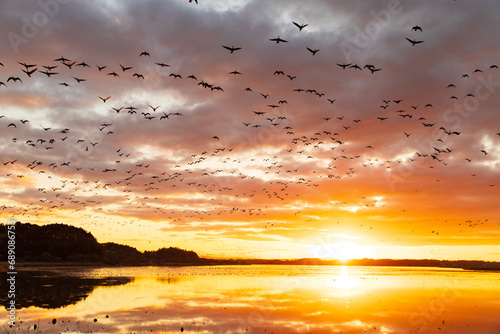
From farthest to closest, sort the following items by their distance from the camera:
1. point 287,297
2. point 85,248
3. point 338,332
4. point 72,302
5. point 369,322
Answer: point 85,248, point 287,297, point 72,302, point 369,322, point 338,332

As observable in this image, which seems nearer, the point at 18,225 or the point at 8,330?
the point at 8,330

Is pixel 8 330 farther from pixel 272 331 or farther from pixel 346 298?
pixel 346 298

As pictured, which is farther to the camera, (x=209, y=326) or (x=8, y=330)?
(x=209, y=326)

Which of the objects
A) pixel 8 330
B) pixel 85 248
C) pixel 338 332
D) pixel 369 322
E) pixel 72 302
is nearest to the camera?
pixel 8 330

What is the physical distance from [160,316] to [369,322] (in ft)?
59.6

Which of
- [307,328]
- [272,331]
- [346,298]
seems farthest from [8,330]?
[346,298]

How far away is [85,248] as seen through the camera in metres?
172

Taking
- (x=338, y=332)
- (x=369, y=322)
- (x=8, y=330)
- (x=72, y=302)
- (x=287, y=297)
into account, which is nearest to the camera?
(x=8, y=330)

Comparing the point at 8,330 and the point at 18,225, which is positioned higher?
A: the point at 18,225

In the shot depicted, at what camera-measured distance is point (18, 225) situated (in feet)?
575

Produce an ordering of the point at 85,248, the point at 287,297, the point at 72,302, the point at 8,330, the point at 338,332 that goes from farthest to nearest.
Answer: the point at 85,248 → the point at 287,297 → the point at 72,302 → the point at 338,332 → the point at 8,330

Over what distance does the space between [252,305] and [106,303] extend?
50.1 ft

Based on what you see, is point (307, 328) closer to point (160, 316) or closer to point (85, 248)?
point (160, 316)

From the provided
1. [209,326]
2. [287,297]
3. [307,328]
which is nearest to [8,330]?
[209,326]
